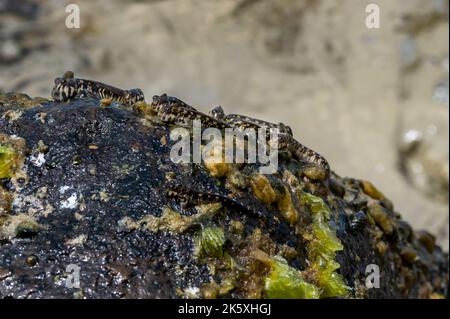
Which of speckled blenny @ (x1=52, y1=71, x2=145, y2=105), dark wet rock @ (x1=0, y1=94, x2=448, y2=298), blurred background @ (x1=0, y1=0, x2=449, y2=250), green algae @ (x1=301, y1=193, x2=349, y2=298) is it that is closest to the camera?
dark wet rock @ (x1=0, y1=94, x2=448, y2=298)

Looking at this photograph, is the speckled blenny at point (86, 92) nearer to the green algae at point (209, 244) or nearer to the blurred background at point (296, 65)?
the green algae at point (209, 244)

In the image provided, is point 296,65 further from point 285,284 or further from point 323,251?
point 285,284

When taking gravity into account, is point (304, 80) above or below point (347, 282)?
above

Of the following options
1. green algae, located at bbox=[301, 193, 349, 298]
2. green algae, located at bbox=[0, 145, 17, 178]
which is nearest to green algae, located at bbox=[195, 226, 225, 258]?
green algae, located at bbox=[301, 193, 349, 298]

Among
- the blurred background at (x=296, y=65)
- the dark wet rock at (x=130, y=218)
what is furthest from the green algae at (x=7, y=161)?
the blurred background at (x=296, y=65)

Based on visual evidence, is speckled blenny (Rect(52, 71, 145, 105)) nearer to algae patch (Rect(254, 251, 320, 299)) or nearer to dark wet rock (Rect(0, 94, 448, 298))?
dark wet rock (Rect(0, 94, 448, 298))

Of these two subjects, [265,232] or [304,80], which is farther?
[304,80]

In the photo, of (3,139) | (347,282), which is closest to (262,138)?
(347,282)

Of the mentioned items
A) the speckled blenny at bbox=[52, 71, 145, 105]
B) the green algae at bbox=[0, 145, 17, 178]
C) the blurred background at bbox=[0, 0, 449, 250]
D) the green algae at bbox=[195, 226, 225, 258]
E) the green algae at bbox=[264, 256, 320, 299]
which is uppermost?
the blurred background at bbox=[0, 0, 449, 250]
